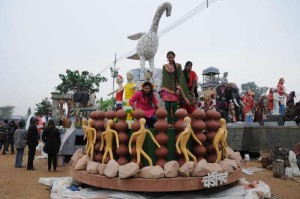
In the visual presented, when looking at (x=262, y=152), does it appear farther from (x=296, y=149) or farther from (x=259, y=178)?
(x=259, y=178)

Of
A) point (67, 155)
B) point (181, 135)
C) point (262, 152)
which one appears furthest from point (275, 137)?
point (67, 155)

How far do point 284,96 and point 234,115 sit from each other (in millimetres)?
2073

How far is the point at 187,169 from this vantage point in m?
4.46

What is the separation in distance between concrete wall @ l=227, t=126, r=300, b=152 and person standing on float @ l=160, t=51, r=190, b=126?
193 inches

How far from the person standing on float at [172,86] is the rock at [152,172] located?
4.18 ft

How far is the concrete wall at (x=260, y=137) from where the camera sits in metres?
8.60

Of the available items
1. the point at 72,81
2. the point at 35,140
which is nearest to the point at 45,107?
the point at 72,81

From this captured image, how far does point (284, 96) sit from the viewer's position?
10633 millimetres

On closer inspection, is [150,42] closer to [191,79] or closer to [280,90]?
[191,79]

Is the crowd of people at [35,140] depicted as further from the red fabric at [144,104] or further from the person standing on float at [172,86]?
the person standing on float at [172,86]

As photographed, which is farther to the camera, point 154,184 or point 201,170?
point 201,170

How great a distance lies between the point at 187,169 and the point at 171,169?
Result: 271mm

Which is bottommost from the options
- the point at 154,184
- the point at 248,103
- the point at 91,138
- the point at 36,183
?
the point at 36,183

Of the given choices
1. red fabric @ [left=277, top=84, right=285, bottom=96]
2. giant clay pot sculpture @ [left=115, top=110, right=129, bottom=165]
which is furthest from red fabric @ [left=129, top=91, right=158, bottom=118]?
red fabric @ [left=277, top=84, right=285, bottom=96]
